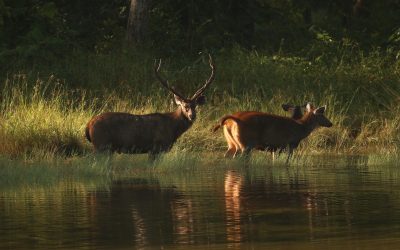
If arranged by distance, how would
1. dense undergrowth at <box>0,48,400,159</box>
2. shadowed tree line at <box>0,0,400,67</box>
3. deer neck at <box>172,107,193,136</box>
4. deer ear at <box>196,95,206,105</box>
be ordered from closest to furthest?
1. deer neck at <box>172,107,193,136</box>
2. deer ear at <box>196,95,206,105</box>
3. dense undergrowth at <box>0,48,400,159</box>
4. shadowed tree line at <box>0,0,400,67</box>

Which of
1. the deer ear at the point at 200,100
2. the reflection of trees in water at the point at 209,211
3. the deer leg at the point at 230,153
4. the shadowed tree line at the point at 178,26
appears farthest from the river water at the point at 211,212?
the shadowed tree line at the point at 178,26

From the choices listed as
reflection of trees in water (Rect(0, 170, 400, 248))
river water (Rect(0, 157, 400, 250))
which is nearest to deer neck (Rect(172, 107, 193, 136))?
river water (Rect(0, 157, 400, 250))

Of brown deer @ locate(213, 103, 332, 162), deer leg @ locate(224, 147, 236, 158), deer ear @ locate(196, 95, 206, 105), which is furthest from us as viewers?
deer ear @ locate(196, 95, 206, 105)

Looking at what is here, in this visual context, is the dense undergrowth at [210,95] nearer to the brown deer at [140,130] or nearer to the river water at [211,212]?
the brown deer at [140,130]

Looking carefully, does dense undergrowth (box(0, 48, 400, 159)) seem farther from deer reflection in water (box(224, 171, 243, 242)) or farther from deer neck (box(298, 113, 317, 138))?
deer reflection in water (box(224, 171, 243, 242))

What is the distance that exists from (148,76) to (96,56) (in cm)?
235

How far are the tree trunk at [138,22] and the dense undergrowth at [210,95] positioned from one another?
1.65 m

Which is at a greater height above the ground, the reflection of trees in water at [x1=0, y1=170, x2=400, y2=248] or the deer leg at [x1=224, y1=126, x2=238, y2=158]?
the deer leg at [x1=224, y1=126, x2=238, y2=158]

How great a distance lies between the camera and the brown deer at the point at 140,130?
66.3 ft

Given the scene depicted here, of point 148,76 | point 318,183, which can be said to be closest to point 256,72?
point 148,76

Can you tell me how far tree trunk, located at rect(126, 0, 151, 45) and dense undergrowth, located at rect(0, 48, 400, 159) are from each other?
5.41ft

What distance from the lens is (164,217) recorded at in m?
12.9

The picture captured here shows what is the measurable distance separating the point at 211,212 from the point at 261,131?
308 inches

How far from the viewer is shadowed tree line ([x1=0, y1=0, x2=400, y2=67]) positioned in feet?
107
